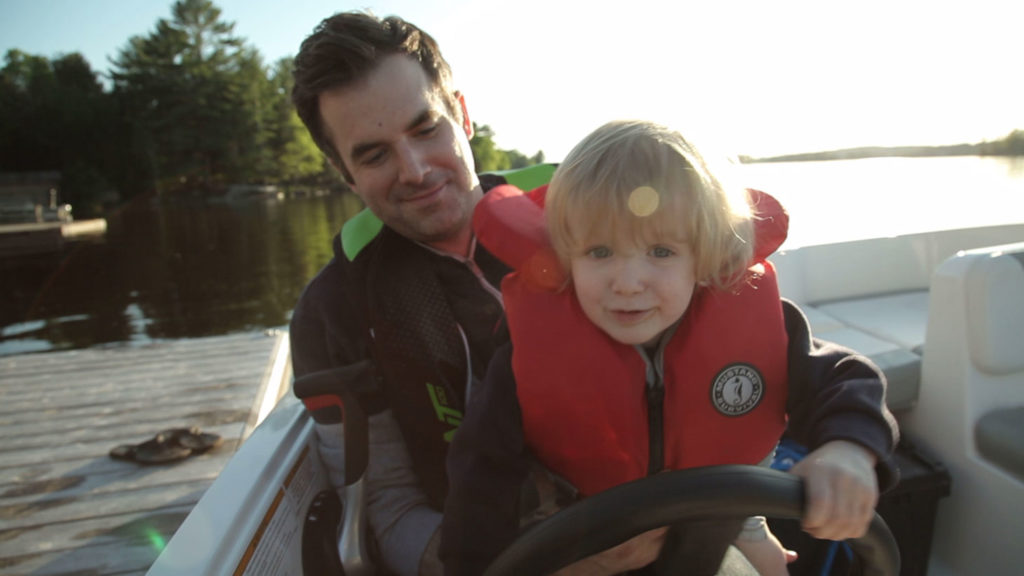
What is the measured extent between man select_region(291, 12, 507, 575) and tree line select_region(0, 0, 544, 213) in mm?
37820

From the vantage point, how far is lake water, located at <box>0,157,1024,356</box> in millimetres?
6633

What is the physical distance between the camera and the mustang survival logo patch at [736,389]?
1.07 m

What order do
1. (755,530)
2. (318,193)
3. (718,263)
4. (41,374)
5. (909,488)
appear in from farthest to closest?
1. (318,193)
2. (41,374)
3. (909,488)
4. (755,530)
5. (718,263)

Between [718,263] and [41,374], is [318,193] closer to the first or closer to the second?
[41,374]

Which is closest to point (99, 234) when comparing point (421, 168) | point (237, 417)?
point (237, 417)

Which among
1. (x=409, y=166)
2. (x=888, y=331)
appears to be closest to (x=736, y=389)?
(x=409, y=166)

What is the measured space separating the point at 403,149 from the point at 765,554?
1245 mm

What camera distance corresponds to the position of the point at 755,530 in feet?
3.76

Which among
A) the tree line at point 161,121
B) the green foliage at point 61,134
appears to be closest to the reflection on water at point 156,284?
the green foliage at point 61,134

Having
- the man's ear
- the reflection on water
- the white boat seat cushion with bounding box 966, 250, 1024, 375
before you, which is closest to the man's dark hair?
the man's ear

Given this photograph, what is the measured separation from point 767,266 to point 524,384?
52cm

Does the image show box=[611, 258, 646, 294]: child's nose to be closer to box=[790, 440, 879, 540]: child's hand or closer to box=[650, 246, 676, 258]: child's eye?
box=[650, 246, 676, 258]: child's eye

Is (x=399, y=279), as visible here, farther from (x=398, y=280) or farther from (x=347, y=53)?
(x=347, y=53)

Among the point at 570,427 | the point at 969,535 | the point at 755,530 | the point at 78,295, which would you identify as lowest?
the point at 78,295
